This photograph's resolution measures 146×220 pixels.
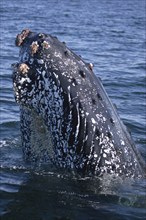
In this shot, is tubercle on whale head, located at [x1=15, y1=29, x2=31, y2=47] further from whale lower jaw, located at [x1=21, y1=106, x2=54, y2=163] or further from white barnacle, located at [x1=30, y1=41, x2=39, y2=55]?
whale lower jaw, located at [x1=21, y1=106, x2=54, y2=163]

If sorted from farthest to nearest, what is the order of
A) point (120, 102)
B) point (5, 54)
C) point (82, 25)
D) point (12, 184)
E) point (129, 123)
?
point (82, 25) < point (5, 54) < point (120, 102) < point (129, 123) < point (12, 184)

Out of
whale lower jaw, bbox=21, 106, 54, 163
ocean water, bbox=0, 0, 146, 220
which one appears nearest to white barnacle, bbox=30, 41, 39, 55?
whale lower jaw, bbox=21, 106, 54, 163

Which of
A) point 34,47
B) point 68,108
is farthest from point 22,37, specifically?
point 68,108

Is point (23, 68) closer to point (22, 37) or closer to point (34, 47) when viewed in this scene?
point (34, 47)

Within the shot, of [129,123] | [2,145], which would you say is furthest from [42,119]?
[129,123]

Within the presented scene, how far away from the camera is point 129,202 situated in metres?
6.58

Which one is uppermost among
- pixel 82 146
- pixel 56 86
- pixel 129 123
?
pixel 56 86

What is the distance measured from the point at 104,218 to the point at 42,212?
717mm

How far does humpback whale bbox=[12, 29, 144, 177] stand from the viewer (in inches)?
247

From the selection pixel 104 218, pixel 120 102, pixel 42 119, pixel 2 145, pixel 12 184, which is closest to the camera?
pixel 104 218

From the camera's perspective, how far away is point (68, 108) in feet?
20.5

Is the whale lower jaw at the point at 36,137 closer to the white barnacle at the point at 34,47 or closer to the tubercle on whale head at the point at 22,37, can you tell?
the white barnacle at the point at 34,47

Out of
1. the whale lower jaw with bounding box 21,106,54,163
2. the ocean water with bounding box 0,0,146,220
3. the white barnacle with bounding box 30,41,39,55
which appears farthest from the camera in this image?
the whale lower jaw with bounding box 21,106,54,163

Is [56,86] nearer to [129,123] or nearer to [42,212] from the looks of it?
[42,212]
